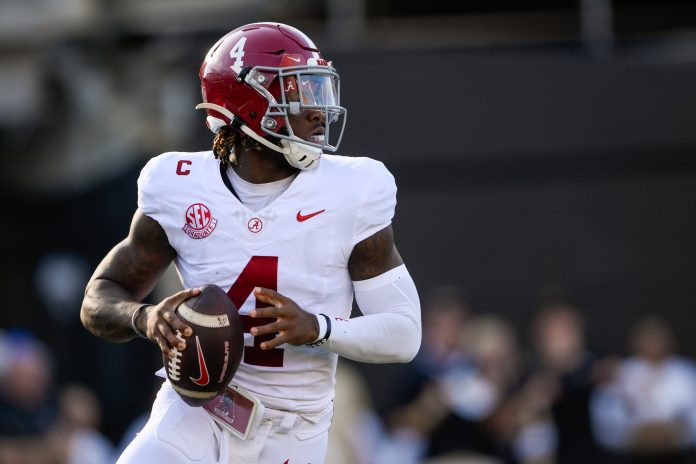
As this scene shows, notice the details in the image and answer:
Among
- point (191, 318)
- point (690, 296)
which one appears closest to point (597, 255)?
point (690, 296)

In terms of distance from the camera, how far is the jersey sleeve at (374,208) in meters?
A: 4.04

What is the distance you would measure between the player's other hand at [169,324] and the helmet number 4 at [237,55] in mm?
792

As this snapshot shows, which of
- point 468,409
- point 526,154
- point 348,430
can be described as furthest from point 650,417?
point 526,154

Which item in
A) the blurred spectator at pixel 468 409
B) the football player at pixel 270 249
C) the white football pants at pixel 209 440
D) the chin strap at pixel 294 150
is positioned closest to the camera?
the white football pants at pixel 209 440

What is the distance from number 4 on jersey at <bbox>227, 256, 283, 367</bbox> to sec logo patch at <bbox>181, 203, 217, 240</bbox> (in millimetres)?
176

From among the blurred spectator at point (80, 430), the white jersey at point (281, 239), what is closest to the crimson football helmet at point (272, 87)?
the white jersey at point (281, 239)

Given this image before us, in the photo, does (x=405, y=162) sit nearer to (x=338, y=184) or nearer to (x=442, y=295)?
(x=442, y=295)

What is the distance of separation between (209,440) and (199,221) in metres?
0.69

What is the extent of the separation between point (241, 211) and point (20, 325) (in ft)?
36.0

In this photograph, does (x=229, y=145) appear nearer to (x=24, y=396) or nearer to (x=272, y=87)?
(x=272, y=87)

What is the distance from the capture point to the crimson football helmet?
411 cm

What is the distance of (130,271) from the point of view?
4.20m

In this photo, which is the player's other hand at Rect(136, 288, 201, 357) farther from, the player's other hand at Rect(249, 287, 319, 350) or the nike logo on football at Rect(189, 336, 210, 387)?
the player's other hand at Rect(249, 287, 319, 350)

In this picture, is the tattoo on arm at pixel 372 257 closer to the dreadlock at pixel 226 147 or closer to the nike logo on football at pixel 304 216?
the nike logo on football at pixel 304 216
